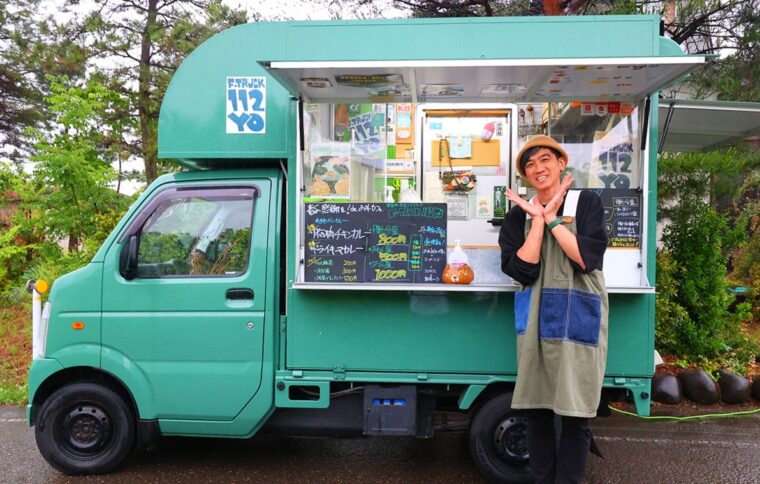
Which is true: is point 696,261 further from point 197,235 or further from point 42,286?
point 42,286

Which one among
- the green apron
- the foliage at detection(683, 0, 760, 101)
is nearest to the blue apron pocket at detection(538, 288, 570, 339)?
the green apron

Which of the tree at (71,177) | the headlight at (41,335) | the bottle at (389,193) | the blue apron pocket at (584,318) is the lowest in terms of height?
the headlight at (41,335)

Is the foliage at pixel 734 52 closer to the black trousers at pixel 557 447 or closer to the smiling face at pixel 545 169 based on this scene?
the smiling face at pixel 545 169

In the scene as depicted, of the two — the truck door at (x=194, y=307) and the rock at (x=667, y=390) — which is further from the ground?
the truck door at (x=194, y=307)

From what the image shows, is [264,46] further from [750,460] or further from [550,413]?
[750,460]

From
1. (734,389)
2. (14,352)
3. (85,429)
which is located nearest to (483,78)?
(85,429)

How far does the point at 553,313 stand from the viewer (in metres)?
2.98

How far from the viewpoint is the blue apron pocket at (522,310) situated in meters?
3.08

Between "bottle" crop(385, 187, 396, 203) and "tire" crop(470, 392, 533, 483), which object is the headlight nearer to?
"bottle" crop(385, 187, 396, 203)

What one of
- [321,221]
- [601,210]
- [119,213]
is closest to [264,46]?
[321,221]

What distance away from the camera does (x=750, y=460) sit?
4.29 metres

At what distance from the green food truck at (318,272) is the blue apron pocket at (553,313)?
0.37 m

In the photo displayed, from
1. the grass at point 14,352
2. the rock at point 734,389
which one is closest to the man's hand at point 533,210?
the rock at point 734,389

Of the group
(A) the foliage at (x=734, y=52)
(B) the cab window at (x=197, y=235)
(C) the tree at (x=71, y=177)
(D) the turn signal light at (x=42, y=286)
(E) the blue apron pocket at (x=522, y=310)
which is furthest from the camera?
(C) the tree at (x=71, y=177)
